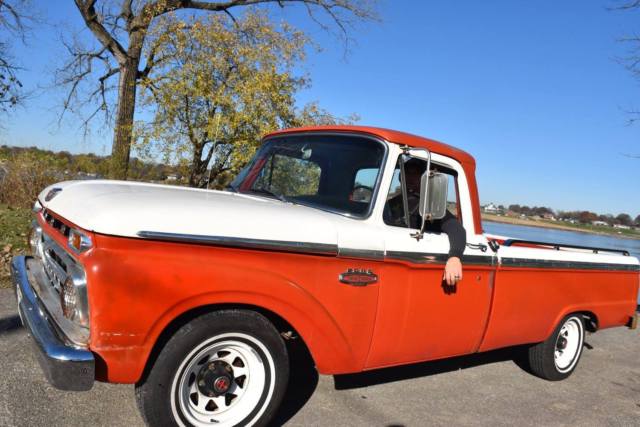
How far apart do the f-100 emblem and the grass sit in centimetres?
456

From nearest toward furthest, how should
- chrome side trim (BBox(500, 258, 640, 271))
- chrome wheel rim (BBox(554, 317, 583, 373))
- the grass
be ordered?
chrome side trim (BBox(500, 258, 640, 271)), chrome wheel rim (BBox(554, 317, 583, 373)), the grass

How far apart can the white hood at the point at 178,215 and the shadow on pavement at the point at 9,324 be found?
1.80m

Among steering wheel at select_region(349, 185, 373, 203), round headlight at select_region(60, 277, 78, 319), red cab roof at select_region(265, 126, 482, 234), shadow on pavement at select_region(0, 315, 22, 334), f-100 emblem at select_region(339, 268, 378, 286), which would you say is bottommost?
shadow on pavement at select_region(0, 315, 22, 334)

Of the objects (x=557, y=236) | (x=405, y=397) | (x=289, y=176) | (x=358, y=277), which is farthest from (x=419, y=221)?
(x=557, y=236)

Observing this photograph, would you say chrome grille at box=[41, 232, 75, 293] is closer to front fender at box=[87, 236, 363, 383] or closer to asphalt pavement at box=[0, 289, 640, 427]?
front fender at box=[87, 236, 363, 383]

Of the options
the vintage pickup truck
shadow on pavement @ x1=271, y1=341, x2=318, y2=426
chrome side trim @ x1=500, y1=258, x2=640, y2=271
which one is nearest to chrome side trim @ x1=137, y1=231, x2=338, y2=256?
the vintage pickup truck

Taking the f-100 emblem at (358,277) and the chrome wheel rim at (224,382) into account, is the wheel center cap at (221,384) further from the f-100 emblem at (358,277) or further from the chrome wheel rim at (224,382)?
the f-100 emblem at (358,277)

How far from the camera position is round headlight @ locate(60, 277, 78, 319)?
7.99 ft

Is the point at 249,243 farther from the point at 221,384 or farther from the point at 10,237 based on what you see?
the point at 10,237

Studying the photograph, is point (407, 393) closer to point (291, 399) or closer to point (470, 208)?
point (291, 399)

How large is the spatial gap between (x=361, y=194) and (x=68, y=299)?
6.28 feet

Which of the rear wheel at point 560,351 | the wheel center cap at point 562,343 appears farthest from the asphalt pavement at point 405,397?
the wheel center cap at point 562,343

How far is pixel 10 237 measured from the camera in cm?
667

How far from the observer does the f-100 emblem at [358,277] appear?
294 cm
